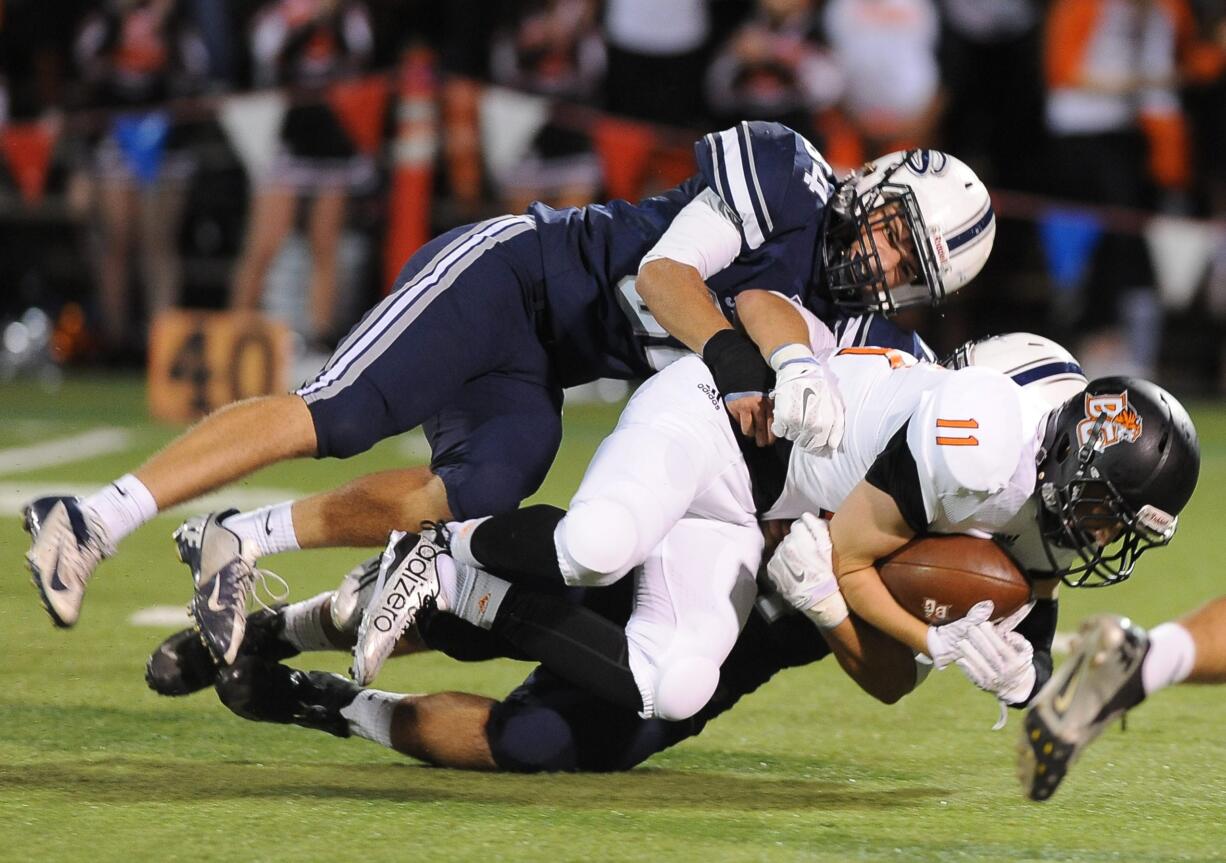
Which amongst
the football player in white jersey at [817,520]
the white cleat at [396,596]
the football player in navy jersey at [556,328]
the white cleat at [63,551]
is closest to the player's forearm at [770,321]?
the football player in navy jersey at [556,328]

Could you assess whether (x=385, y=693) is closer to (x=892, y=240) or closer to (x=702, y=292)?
(x=702, y=292)

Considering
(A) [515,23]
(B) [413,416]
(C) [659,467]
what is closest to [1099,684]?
(C) [659,467]

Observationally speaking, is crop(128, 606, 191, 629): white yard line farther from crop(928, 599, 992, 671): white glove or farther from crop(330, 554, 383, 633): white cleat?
crop(928, 599, 992, 671): white glove

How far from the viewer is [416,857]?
9.36 feet

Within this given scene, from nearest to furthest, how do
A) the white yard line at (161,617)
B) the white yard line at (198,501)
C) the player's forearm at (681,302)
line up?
the player's forearm at (681,302) → the white yard line at (161,617) → the white yard line at (198,501)

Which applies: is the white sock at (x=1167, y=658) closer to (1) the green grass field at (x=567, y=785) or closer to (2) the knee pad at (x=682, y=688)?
(1) the green grass field at (x=567, y=785)

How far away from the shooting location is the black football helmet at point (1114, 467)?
10.6 feet

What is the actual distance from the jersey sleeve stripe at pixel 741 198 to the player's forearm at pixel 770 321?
0.14 metres

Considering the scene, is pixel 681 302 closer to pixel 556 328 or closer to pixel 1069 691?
pixel 556 328

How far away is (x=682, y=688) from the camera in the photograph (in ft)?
11.1

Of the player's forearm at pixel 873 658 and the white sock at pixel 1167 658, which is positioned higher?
the white sock at pixel 1167 658

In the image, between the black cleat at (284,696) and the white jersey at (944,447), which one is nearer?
the white jersey at (944,447)

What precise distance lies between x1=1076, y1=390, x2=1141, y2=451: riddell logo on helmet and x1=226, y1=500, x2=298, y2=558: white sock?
1544mm

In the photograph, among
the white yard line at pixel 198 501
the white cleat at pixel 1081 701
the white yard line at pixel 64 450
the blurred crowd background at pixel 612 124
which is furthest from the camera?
the blurred crowd background at pixel 612 124
